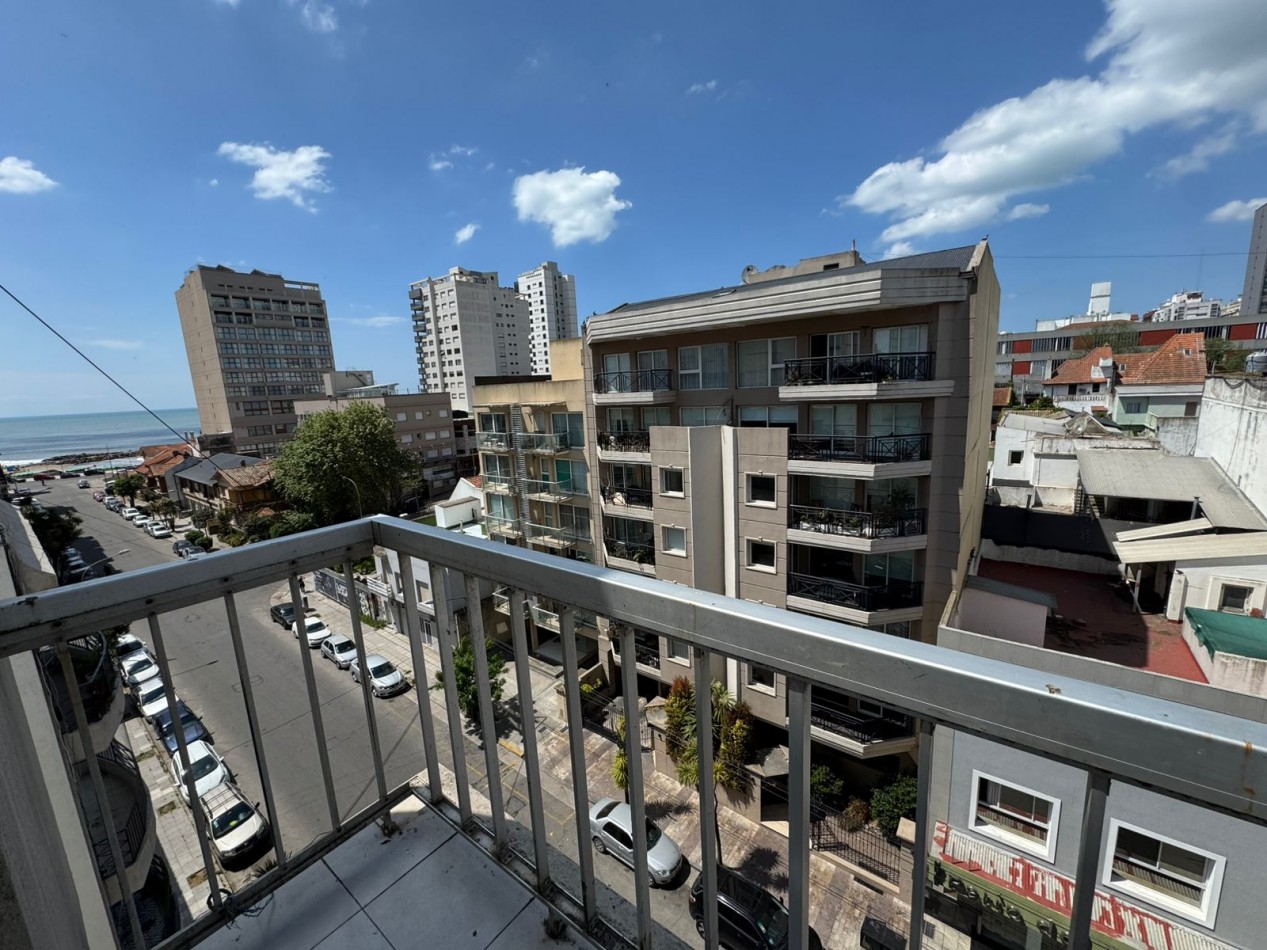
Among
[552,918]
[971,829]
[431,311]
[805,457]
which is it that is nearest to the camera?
[552,918]

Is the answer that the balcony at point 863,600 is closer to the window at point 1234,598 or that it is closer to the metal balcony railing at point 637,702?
the window at point 1234,598

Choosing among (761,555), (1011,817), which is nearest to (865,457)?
(761,555)

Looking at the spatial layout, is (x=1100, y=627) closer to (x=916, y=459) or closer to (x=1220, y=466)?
(x=916, y=459)

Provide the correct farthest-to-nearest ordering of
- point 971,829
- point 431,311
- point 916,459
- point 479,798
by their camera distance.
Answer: point 431,311 → point 916,459 → point 971,829 → point 479,798

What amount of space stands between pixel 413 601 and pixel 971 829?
6258mm

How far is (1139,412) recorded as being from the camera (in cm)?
1939

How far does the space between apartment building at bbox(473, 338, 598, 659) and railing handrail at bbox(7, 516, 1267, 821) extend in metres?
11.7

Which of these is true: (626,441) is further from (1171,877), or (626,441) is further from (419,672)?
(419,672)

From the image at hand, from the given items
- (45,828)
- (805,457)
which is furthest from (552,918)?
(805,457)

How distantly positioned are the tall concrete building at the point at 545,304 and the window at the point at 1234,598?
67095 mm

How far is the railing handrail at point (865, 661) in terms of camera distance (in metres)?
0.64

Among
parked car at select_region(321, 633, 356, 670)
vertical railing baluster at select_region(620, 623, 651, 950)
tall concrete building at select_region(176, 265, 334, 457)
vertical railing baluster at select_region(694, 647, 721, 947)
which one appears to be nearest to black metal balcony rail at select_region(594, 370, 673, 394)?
parked car at select_region(321, 633, 356, 670)

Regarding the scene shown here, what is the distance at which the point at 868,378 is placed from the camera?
9180mm

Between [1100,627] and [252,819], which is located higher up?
[1100,627]
